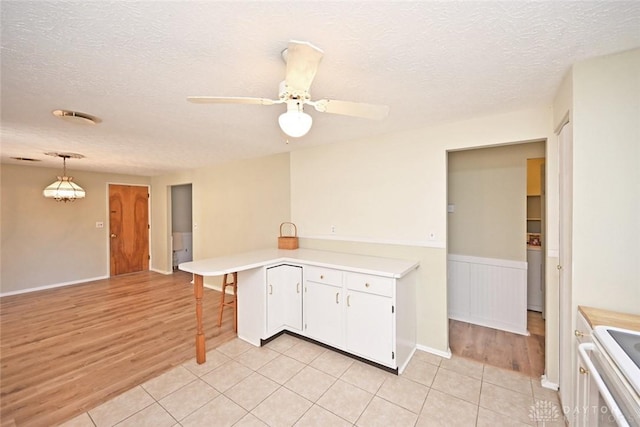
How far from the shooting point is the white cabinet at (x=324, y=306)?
2.55m

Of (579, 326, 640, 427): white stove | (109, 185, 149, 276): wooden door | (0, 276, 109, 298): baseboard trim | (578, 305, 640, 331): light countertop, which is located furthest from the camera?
(109, 185, 149, 276): wooden door

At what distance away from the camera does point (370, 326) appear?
2.35 m

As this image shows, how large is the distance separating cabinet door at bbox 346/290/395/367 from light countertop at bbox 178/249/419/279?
243 mm

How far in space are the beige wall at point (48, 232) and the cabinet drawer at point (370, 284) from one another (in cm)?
580

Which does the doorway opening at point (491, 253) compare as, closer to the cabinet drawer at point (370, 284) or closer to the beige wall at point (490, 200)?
the beige wall at point (490, 200)

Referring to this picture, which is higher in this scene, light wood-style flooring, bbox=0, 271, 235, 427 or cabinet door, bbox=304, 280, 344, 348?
cabinet door, bbox=304, 280, 344, 348

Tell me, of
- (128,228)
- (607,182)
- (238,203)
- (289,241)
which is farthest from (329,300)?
(128,228)

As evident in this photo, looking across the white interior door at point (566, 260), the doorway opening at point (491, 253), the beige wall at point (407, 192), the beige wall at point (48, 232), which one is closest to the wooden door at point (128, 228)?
the beige wall at point (48, 232)

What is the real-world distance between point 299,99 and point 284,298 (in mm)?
2222

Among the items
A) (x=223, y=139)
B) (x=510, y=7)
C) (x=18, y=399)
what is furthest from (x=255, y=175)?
(x=510, y=7)

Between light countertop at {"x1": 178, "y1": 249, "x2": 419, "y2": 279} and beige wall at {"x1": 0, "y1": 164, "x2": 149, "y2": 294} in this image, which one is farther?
beige wall at {"x1": 0, "y1": 164, "x2": 149, "y2": 294}

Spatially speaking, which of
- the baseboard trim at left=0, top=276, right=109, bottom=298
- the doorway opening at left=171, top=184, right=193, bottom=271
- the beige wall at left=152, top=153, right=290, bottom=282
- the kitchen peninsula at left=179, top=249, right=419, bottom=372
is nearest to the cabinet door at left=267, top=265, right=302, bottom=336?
the kitchen peninsula at left=179, top=249, right=419, bottom=372

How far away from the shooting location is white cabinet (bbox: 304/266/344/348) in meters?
2.55

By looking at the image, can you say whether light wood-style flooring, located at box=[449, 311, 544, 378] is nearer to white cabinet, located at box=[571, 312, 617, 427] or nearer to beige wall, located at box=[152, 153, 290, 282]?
white cabinet, located at box=[571, 312, 617, 427]
